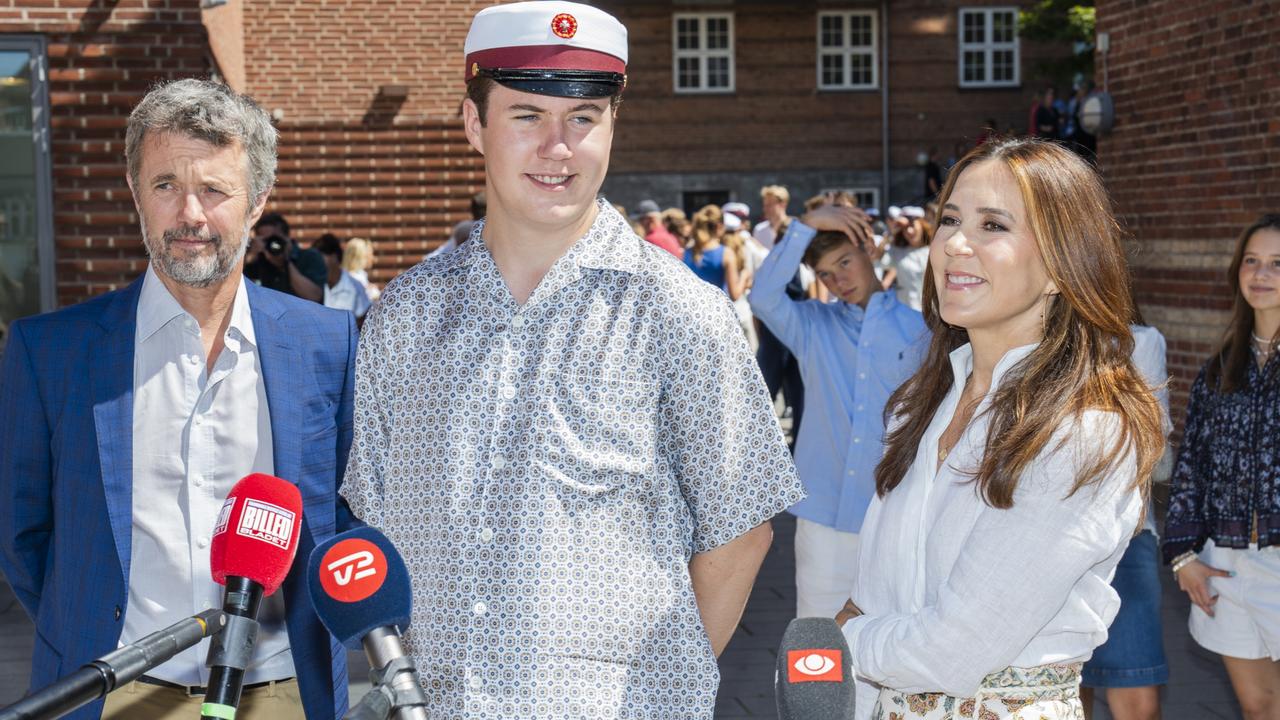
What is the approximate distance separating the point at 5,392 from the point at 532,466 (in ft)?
4.41

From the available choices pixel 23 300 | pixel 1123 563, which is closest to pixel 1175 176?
pixel 1123 563

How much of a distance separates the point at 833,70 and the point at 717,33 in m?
2.98

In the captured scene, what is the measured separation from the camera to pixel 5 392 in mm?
3045

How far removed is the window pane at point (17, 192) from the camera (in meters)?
7.87

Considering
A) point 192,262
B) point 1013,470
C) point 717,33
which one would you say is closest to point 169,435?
point 192,262

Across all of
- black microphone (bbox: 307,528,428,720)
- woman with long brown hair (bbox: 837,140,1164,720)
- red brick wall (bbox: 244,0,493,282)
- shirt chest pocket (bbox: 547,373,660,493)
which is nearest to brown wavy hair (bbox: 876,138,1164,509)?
woman with long brown hair (bbox: 837,140,1164,720)

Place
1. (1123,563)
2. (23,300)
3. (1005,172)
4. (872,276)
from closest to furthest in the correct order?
(1005,172) → (1123,563) → (872,276) → (23,300)

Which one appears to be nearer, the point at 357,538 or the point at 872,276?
the point at 357,538

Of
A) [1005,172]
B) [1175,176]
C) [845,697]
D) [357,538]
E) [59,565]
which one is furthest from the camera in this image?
[1175,176]

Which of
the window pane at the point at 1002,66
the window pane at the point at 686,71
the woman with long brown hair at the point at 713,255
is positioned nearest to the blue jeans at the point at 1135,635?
the woman with long brown hair at the point at 713,255

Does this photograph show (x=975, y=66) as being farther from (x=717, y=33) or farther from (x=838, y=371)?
(x=838, y=371)

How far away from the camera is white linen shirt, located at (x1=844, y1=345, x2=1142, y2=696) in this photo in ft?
8.03

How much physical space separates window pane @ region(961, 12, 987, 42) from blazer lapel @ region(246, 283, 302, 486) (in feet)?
108

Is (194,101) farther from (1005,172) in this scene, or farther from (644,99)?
(644,99)
